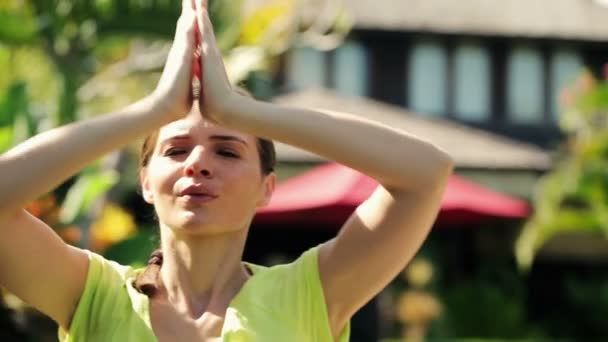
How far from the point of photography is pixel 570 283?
18.7 m

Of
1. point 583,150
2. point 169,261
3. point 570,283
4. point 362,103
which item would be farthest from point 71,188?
point 570,283

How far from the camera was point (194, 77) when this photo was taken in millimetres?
2400

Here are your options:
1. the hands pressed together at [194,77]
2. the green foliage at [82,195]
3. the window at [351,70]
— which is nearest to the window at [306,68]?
the window at [351,70]

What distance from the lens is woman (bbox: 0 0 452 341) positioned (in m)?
2.30

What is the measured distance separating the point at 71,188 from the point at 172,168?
4768mm

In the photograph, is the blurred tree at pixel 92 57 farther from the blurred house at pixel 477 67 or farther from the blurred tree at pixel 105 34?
the blurred house at pixel 477 67

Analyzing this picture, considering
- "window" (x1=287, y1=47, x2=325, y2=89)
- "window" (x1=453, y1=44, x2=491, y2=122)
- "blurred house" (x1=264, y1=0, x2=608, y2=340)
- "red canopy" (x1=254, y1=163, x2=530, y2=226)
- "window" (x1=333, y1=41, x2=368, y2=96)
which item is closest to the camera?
"red canopy" (x1=254, y1=163, x2=530, y2=226)

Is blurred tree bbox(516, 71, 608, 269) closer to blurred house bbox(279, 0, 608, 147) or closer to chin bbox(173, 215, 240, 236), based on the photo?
blurred house bbox(279, 0, 608, 147)

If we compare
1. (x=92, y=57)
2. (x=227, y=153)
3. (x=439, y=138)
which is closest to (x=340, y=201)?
(x=92, y=57)

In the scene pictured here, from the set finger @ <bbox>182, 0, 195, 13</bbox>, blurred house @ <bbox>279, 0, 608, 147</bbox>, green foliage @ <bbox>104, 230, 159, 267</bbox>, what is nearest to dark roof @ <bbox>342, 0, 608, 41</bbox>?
blurred house @ <bbox>279, 0, 608, 147</bbox>

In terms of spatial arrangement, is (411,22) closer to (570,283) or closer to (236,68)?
(570,283)

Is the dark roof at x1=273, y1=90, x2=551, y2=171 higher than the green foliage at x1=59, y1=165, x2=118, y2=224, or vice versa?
the green foliage at x1=59, y1=165, x2=118, y2=224

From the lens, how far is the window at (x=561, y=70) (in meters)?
22.3

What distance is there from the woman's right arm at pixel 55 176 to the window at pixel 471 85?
64.5ft
